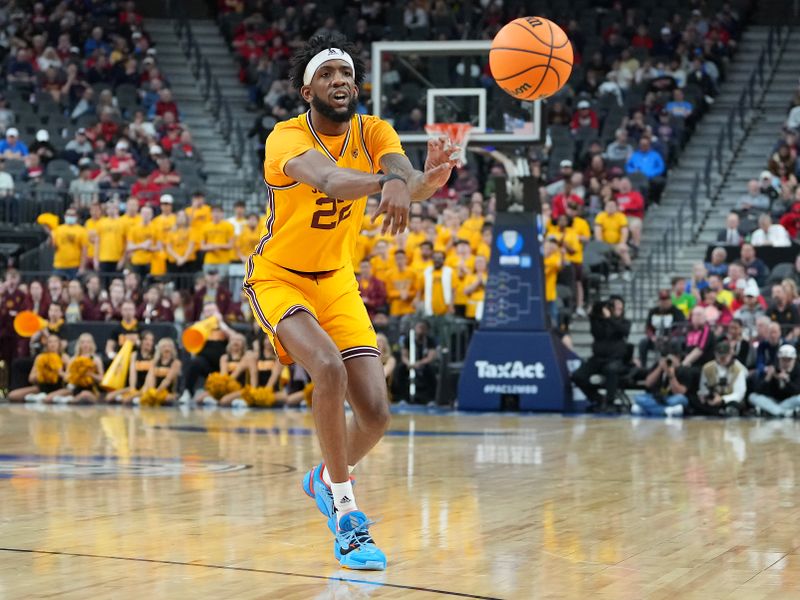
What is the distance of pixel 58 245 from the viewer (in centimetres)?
2211

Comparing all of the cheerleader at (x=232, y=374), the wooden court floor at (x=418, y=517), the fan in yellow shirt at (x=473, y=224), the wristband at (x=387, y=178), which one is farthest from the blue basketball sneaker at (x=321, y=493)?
the fan in yellow shirt at (x=473, y=224)

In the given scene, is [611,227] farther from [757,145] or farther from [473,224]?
[757,145]

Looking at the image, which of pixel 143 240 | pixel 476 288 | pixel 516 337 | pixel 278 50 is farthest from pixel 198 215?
pixel 278 50

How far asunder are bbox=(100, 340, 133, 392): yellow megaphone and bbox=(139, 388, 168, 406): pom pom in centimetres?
74

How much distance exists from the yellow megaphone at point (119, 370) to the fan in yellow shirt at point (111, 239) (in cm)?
230

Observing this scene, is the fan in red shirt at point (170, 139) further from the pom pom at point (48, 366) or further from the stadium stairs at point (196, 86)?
the pom pom at point (48, 366)

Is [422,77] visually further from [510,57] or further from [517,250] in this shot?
[510,57]

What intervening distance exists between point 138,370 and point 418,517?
501 inches

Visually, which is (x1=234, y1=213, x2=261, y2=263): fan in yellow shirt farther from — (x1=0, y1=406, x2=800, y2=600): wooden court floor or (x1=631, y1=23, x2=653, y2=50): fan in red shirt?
(x1=631, y1=23, x2=653, y2=50): fan in red shirt

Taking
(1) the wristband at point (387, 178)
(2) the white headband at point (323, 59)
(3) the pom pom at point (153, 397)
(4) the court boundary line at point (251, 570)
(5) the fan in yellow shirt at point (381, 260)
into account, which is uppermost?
(2) the white headband at point (323, 59)

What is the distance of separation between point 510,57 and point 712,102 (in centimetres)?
1821

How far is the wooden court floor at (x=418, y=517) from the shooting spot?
576cm

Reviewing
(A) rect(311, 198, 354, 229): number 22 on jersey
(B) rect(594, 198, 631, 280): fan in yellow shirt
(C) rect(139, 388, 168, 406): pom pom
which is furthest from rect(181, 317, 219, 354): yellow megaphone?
(A) rect(311, 198, 354, 229): number 22 on jersey

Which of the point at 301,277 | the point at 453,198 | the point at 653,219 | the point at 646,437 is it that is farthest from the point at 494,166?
the point at 301,277
